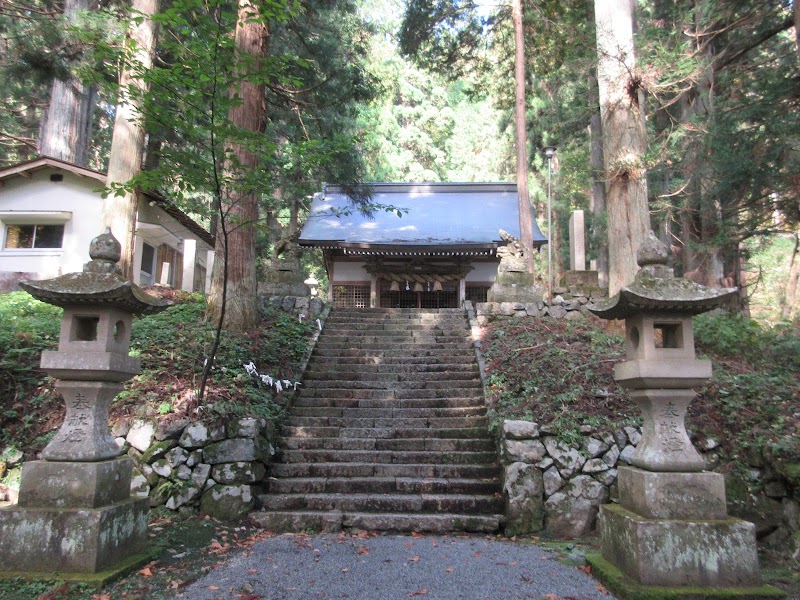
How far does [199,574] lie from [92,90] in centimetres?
1394

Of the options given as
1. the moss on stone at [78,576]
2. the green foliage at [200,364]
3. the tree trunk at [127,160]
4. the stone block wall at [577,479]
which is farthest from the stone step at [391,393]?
the moss on stone at [78,576]

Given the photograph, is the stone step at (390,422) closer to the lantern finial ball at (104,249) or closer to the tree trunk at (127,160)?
the lantern finial ball at (104,249)

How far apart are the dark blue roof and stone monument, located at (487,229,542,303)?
3715 mm

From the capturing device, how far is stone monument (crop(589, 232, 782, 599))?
3.43 meters

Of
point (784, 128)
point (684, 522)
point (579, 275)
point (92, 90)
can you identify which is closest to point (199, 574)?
point (684, 522)

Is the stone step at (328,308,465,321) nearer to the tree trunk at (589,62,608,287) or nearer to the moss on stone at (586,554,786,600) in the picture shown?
the tree trunk at (589,62,608,287)

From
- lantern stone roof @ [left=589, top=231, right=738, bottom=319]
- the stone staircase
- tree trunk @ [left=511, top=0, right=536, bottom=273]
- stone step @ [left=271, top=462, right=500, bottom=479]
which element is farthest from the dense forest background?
lantern stone roof @ [left=589, top=231, right=738, bottom=319]

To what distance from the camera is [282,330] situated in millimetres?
8922

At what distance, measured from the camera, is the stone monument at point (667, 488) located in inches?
135

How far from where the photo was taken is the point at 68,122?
41.6 feet

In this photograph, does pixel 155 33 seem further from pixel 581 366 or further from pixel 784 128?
pixel 784 128

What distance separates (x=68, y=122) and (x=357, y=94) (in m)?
7.79

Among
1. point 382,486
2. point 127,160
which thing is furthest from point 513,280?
point 127,160

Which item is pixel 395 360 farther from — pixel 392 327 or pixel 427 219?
pixel 427 219
